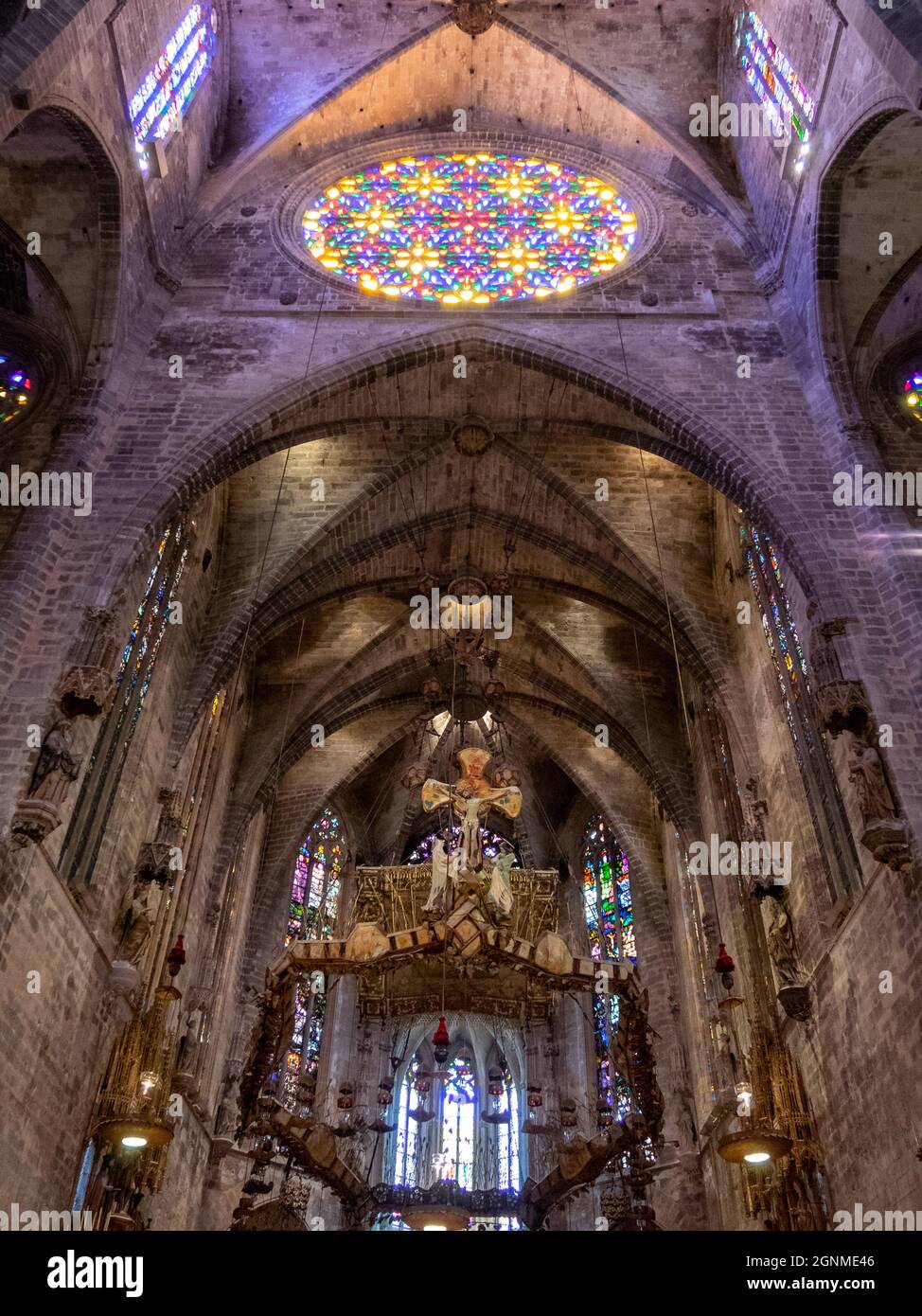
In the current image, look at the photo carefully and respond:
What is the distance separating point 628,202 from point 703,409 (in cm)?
586

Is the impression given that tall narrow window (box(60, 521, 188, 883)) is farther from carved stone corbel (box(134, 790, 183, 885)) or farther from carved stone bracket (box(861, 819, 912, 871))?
carved stone bracket (box(861, 819, 912, 871))

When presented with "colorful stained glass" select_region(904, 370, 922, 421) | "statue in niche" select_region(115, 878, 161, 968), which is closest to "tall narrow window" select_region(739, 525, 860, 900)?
"colorful stained glass" select_region(904, 370, 922, 421)

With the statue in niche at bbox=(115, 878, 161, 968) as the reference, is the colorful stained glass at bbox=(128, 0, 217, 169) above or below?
above

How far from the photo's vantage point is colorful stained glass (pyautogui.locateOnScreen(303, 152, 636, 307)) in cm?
1561

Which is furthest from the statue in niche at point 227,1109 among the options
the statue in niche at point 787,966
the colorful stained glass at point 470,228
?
the colorful stained glass at point 470,228

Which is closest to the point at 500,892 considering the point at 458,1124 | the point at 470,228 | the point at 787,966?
the point at 787,966

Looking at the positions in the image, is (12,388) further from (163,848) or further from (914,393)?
(914,393)

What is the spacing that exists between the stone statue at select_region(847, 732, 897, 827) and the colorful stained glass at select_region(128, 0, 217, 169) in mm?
11352

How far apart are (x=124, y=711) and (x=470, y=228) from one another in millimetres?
9877

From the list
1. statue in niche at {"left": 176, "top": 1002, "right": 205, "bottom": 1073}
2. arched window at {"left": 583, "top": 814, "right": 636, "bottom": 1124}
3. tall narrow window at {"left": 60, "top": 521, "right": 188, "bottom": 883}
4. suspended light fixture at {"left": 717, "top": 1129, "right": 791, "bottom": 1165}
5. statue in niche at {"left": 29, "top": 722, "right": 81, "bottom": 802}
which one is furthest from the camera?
arched window at {"left": 583, "top": 814, "right": 636, "bottom": 1124}

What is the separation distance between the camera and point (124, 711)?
39.0ft

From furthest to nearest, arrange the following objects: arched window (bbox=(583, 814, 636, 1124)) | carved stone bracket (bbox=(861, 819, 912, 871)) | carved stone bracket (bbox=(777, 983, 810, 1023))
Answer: arched window (bbox=(583, 814, 636, 1124))
carved stone bracket (bbox=(777, 983, 810, 1023))
carved stone bracket (bbox=(861, 819, 912, 871))

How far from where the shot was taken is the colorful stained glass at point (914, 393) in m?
12.9

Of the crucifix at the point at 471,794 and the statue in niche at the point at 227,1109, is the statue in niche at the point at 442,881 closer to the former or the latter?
the crucifix at the point at 471,794
